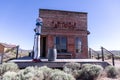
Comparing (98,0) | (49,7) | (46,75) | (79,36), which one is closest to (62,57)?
(79,36)

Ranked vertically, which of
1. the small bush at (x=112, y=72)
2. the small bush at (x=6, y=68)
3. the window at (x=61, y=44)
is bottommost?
the small bush at (x=112, y=72)

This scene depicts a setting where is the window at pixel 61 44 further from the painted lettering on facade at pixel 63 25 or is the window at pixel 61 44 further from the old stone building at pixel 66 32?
the painted lettering on facade at pixel 63 25

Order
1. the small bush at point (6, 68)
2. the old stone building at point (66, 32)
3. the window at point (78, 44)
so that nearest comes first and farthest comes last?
the small bush at point (6, 68) < the old stone building at point (66, 32) < the window at point (78, 44)

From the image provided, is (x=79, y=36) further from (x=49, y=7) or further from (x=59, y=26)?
(x=49, y=7)

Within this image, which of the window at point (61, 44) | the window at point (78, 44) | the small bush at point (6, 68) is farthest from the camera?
the window at point (78, 44)

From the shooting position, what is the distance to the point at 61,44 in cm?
1292

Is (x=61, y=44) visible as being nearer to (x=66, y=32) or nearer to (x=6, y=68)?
(x=66, y=32)

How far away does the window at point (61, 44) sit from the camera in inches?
→ 505

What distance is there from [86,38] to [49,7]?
4.00m

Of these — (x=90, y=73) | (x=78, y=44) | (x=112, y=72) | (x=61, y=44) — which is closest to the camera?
(x=90, y=73)

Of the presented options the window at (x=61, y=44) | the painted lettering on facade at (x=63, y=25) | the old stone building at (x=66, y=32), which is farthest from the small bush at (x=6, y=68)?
the painted lettering on facade at (x=63, y=25)

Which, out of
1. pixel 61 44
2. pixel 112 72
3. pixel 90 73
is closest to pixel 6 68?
pixel 90 73

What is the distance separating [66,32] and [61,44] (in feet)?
3.39

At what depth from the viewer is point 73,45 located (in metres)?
13.0
